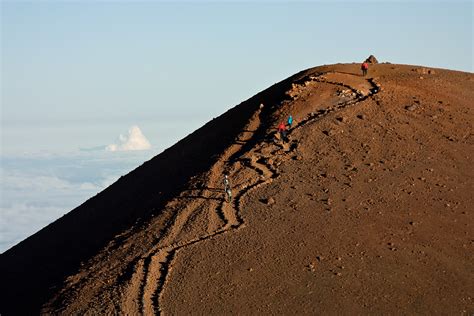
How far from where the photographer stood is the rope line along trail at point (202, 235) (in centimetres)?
2861

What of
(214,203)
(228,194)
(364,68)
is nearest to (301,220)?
(228,194)

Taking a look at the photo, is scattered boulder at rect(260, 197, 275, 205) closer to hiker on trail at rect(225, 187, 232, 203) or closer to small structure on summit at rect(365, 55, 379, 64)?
hiker on trail at rect(225, 187, 232, 203)

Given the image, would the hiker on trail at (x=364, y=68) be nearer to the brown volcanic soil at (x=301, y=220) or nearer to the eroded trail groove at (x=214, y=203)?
the brown volcanic soil at (x=301, y=220)

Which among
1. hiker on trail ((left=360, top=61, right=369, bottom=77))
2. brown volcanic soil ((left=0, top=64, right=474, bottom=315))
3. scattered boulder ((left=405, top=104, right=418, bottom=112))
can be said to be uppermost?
hiker on trail ((left=360, top=61, right=369, bottom=77))

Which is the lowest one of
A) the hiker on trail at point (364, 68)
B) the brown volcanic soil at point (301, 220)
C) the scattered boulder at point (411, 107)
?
the brown volcanic soil at point (301, 220)

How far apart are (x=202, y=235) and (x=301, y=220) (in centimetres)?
378

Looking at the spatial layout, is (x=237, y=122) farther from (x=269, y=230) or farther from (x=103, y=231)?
(x=269, y=230)

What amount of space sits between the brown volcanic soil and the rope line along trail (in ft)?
0.23

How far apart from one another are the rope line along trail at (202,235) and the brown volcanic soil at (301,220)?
0.23 feet

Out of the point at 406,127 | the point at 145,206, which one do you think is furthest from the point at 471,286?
the point at 145,206

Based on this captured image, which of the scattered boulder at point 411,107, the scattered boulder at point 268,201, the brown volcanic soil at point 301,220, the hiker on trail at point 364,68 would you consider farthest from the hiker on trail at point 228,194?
the hiker on trail at point 364,68

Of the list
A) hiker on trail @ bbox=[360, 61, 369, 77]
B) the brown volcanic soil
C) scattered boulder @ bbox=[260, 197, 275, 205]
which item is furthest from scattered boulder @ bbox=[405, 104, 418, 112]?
scattered boulder @ bbox=[260, 197, 275, 205]

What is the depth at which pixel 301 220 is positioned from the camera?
3095 centimetres

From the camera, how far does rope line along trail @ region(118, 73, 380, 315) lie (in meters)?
28.6
